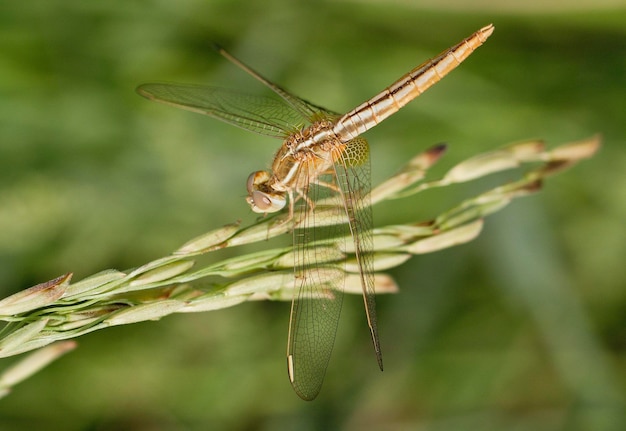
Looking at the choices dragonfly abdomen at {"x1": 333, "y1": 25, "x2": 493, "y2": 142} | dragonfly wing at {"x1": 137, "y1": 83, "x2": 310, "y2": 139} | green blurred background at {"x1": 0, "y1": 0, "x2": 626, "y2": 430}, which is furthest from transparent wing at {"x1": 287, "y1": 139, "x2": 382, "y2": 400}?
green blurred background at {"x1": 0, "y1": 0, "x2": 626, "y2": 430}

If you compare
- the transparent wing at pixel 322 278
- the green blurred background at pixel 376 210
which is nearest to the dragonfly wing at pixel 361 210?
the transparent wing at pixel 322 278

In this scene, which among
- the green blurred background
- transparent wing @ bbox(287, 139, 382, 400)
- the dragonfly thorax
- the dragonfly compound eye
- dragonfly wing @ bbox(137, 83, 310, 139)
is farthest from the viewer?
the green blurred background

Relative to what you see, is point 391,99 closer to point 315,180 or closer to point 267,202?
point 315,180

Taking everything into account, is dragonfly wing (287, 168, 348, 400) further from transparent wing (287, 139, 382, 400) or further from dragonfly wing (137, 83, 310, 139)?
dragonfly wing (137, 83, 310, 139)

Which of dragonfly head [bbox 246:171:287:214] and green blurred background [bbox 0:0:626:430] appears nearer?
dragonfly head [bbox 246:171:287:214]

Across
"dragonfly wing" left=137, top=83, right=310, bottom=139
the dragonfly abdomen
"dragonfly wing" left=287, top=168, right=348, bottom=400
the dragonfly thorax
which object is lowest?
"dragonfly wing" left=287, top=168, right=348, bottom=400

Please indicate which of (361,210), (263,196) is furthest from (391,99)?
(263,196)
